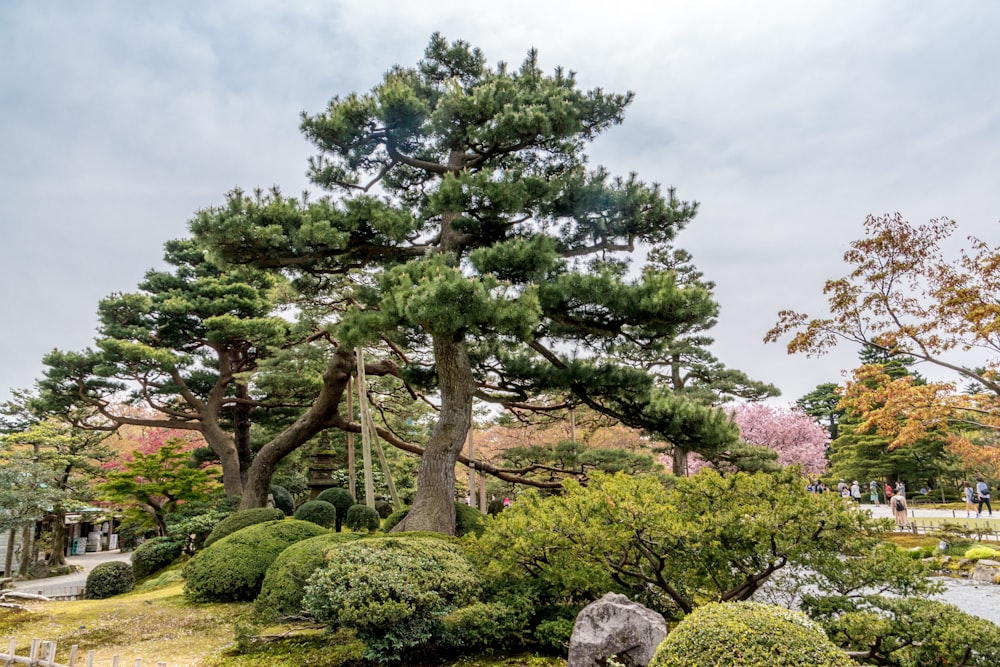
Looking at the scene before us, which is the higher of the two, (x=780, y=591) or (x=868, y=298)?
(x=868, y=298)

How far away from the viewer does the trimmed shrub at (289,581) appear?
5066 mm

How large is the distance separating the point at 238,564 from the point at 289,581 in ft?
6.37

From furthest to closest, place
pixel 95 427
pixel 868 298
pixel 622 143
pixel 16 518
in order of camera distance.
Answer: pixel 95 427
pixel 16 518
pixel 868 298
pixel 622 143

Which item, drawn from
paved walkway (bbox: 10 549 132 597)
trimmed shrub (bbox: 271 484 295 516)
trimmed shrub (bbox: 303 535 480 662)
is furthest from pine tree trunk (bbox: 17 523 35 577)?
trimmed shrub (bbox: 303 535 480 662)

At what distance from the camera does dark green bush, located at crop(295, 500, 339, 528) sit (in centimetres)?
945

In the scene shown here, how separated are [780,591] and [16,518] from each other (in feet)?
45.6

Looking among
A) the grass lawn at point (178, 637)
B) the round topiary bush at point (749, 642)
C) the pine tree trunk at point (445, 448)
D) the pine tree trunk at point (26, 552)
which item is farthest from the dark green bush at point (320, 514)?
the pine tree trunk at point (26, 552)

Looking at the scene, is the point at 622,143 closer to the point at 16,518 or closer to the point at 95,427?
the point at 16,518

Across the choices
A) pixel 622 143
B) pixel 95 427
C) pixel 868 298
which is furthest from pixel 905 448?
pixel 95 427

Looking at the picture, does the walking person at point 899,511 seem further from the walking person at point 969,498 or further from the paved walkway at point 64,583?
the paved walkway at point 64,583

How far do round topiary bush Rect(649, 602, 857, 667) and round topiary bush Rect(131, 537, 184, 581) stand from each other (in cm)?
1165

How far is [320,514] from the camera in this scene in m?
9.46

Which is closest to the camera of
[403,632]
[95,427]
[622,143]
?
[403,632]

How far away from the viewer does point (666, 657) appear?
2.73 meters
